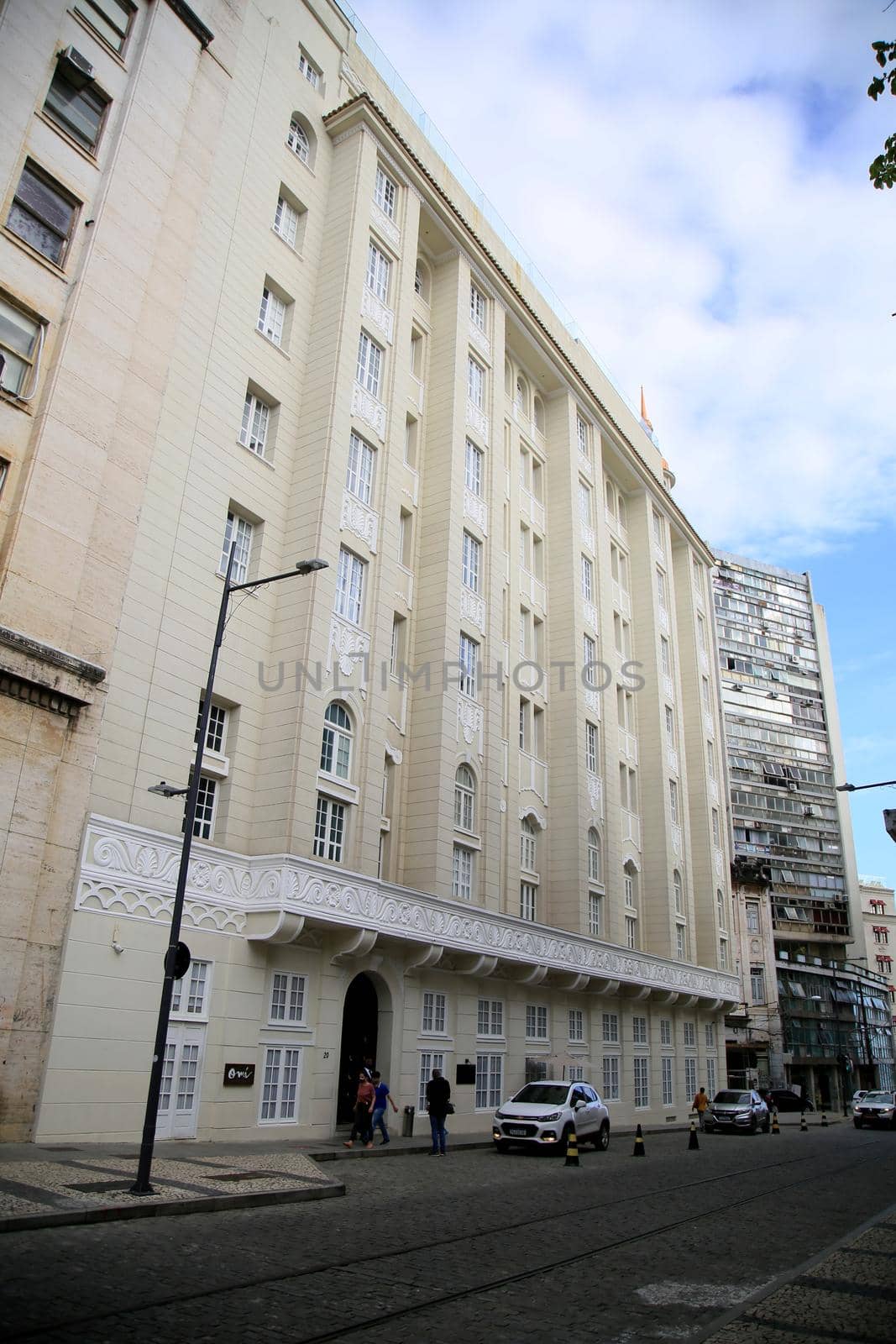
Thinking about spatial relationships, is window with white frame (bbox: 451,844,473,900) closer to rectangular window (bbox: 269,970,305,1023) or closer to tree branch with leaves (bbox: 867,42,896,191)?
rectangular window (bbox: 269,970,305,1023)

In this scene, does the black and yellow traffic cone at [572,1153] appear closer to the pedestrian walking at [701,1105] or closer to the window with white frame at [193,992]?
the window with white frame at [193,992]

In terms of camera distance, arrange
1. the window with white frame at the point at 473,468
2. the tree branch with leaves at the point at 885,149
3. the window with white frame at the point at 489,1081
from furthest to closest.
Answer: the window with white frame at the point at 473,468, the window with white frame at the point at 489,1081, the tree branch with leaves at the point at 885,149

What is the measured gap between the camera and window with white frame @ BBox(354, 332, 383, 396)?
26.4 meters

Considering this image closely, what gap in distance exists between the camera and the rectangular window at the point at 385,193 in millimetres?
29250

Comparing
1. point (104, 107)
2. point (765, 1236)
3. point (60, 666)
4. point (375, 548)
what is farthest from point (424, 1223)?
point (104, 107)

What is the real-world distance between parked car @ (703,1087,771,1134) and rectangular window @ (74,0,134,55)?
36.8 metres

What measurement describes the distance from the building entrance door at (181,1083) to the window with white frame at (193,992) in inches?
10.4

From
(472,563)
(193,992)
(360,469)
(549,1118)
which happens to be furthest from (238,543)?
(549,1118)

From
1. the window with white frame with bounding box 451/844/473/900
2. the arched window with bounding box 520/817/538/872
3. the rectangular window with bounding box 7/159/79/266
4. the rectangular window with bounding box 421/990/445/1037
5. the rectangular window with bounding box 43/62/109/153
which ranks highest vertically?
the rectangular window with bounding box 43/62/109/153

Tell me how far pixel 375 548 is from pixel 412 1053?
42.9 ft

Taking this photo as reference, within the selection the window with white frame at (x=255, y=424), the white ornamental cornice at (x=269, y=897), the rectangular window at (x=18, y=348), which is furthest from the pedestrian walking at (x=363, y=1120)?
the rectangular window at (x=18, y=348)

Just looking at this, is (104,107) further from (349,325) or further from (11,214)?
(349,325)

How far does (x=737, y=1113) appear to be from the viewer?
1316 inches

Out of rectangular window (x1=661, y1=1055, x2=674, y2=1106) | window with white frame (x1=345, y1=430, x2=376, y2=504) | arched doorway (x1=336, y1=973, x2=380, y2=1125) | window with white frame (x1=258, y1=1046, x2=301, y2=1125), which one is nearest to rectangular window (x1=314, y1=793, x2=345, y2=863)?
arched doorway (x1=336, y1=973, x2=380, y2=1125)
